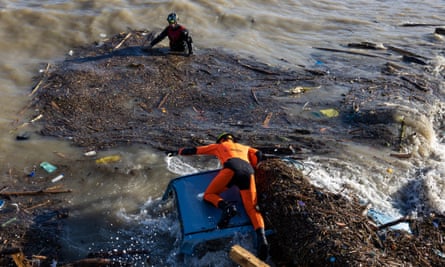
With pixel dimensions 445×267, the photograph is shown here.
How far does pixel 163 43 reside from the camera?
11805mm

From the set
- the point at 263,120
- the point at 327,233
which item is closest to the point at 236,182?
the point at 327,233

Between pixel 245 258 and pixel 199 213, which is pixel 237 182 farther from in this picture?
pixel 245 258

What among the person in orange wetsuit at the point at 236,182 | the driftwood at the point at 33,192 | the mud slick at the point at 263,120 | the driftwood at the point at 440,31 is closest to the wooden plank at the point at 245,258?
the person in orange wetsuit at the point at 236,182

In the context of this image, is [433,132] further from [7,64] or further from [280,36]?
[7,64]

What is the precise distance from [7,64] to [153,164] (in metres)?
5.38

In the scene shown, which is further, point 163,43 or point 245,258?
point 163,43

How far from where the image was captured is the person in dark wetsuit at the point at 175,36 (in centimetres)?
1081

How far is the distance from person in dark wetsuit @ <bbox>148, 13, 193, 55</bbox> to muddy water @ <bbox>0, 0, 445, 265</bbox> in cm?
116

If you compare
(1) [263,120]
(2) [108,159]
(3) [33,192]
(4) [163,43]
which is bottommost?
(3) [33,192]

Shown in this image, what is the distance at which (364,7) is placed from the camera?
16.6 meters

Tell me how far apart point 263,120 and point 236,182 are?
3163mm

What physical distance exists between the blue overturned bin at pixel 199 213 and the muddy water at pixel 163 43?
567 mm

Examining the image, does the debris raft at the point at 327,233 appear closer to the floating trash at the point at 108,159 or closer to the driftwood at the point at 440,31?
the floating trash at the point at 108,159

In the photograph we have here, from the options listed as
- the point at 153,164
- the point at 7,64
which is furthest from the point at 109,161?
the point at 7,64
